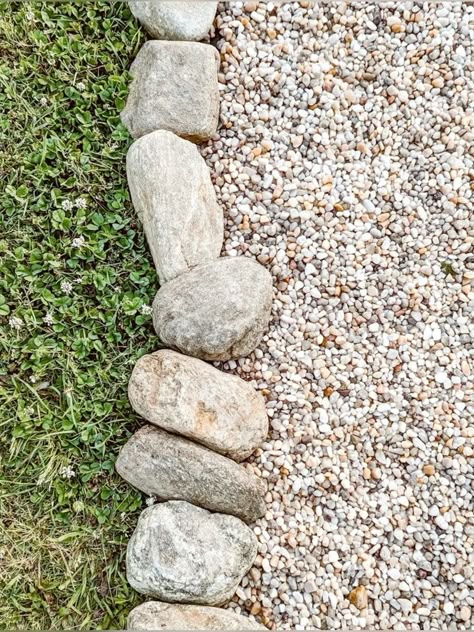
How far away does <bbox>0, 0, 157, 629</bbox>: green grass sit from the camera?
2.82 metres

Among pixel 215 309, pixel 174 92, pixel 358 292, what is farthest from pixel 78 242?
pixel 358 292

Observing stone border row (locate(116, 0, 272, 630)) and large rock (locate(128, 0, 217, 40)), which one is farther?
large rock (locate(128, 0, 217, 40))

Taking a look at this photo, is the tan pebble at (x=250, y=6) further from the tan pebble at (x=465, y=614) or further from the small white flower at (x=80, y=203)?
the tan pebble at (x=465, y=614)

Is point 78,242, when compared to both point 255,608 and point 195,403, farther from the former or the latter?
point 255,608

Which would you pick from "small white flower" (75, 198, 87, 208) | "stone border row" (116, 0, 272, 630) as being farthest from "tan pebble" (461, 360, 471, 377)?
"small white flower" (75, 198, 87, 208)

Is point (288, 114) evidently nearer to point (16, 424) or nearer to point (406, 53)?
Answer: point (406, 53)

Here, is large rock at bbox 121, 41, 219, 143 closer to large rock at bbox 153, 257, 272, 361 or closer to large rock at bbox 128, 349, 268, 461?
large rock at bbox 153, 257, 272, 361

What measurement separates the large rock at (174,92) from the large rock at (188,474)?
1508 millimetres

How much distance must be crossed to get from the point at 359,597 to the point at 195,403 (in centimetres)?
113

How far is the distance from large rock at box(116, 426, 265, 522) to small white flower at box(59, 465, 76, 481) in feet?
0.81

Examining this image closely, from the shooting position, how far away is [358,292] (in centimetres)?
306

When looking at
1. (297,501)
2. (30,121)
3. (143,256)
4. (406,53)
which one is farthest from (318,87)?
(297,501)

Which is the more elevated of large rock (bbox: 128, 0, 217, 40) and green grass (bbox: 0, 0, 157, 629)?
large rock (bbox: 128, 0, 217, 40)

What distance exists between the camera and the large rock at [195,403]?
2.71 meters
